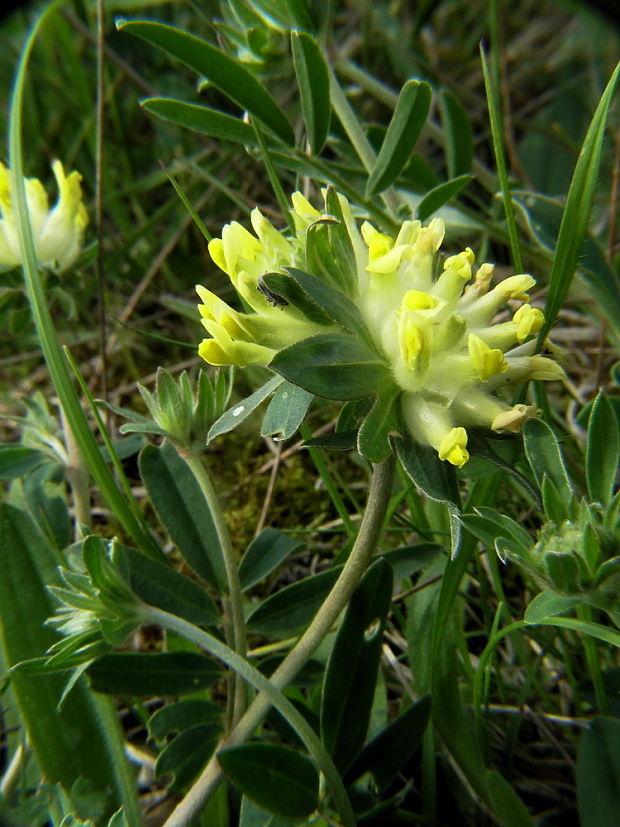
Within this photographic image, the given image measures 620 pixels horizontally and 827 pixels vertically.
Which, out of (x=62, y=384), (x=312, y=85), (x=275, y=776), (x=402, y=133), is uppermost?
(x=312, y=85)

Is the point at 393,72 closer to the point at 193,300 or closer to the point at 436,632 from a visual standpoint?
the point at 193,300

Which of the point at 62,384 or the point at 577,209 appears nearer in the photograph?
the point at 577,209

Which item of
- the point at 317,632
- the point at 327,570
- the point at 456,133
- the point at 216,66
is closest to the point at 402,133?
the point at 216,66

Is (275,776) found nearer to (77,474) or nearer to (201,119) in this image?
(77,474)

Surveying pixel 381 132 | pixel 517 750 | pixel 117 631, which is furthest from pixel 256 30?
pixel 517 750

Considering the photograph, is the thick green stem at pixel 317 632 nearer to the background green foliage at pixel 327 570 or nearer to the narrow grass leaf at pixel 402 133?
the background green foliage at pixel 327 570

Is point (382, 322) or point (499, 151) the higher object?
point (499, 151)

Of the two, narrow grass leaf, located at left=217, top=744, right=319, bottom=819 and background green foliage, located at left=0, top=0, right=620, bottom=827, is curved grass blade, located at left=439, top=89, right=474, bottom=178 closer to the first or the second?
background green foliage, located at left=0, top=0, right=620, bottom=827

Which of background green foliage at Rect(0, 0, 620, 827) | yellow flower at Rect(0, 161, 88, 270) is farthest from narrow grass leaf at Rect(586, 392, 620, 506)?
yellow flower at Rect(0, 161, 88, 270)

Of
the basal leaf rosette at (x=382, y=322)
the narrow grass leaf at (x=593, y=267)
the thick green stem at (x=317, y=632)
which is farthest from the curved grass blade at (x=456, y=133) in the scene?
the thick green stem at (x=317, y=632)
